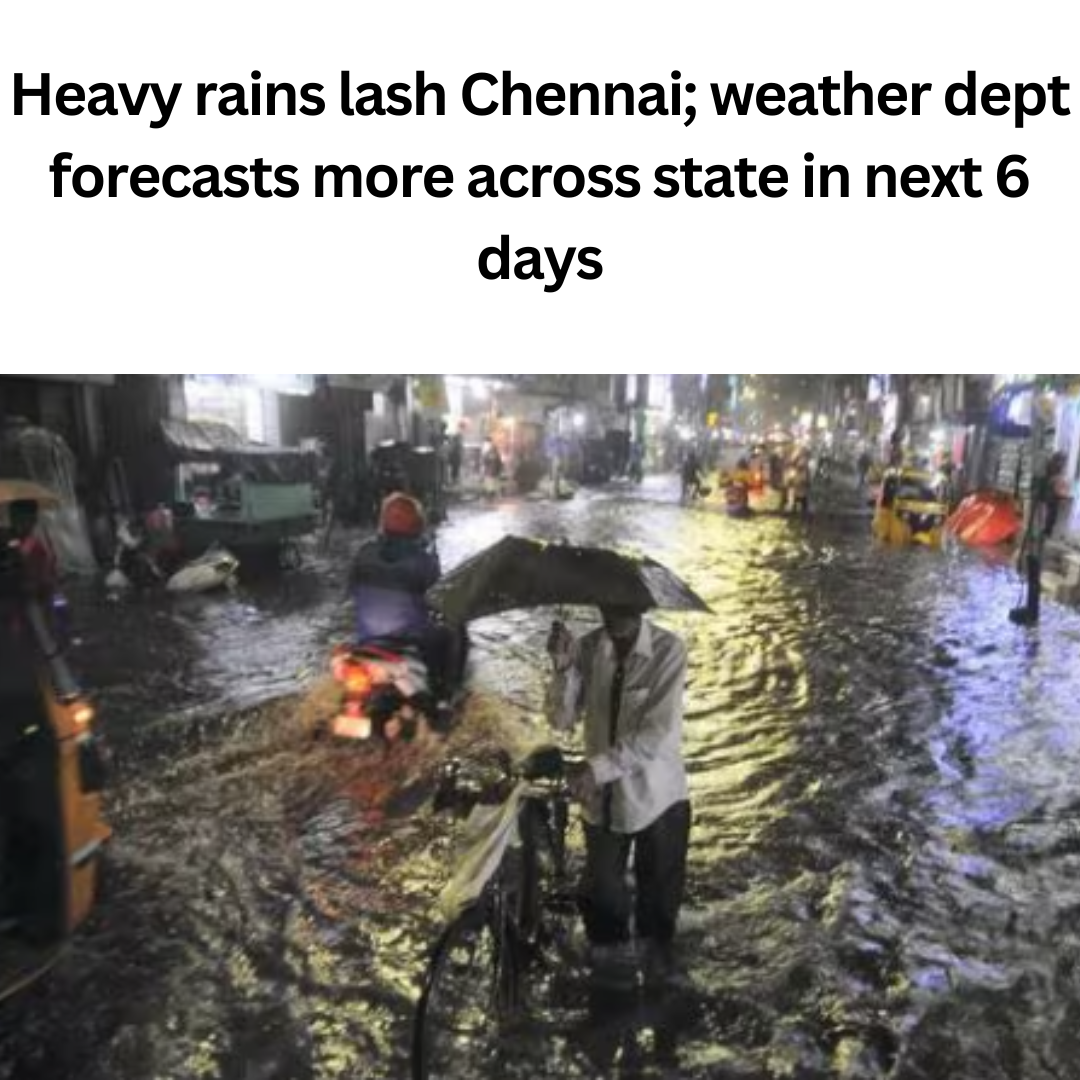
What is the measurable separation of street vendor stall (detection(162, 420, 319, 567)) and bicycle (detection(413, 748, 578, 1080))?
1110 cm

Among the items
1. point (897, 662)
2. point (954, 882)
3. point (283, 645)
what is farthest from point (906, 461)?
point (954, 882)

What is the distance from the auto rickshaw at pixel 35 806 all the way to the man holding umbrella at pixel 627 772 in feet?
6.89

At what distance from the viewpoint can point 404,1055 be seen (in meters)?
3.87

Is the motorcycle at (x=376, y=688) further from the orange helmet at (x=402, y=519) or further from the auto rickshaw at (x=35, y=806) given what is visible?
the auto rickshaw at (x=35, y=806)

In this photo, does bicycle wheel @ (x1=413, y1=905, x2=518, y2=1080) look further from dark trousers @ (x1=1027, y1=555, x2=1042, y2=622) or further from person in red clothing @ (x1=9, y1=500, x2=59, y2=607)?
dark trousers @ (x1=1027, y1=555, x2=1042, y2=622)

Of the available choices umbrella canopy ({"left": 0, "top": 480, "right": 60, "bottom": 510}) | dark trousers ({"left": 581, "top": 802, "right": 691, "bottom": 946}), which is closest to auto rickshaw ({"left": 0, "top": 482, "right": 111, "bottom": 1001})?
umbrella canopy ({"left": 0, "top": 480, "right": 60, "bottom": 510})

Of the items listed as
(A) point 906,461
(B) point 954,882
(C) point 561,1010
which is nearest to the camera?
(C) point 561,1010

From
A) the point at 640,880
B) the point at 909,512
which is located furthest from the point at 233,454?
the point at 909,512

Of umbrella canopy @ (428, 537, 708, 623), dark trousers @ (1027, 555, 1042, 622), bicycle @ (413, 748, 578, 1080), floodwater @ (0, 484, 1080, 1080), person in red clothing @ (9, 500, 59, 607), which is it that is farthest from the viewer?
dark trousers @ (1027, 555, 1042, 622)

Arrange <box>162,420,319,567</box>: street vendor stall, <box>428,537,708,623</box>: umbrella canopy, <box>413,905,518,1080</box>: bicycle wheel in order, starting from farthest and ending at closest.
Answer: <box>162,420,319,567</box>: street vendor stall < <box>428,537,708,623</box>: umbrella canopy < <box>413,905,518,1080</box>: bicycle wheel

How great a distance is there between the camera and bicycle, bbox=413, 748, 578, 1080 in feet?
12.5

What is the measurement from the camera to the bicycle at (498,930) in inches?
150
